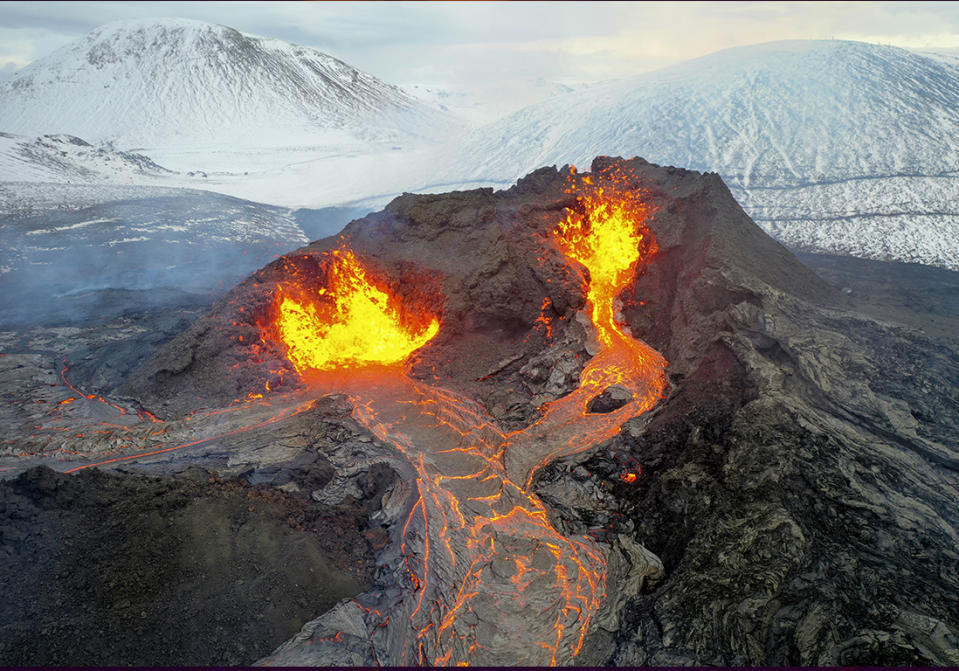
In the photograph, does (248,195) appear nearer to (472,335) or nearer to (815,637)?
(472,335)

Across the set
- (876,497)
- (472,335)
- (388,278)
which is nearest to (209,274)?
(388,278)

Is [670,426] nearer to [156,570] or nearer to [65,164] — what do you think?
[156,570]

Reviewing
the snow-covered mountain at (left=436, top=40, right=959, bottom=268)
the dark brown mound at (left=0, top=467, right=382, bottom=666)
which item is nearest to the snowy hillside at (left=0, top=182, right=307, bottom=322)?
the dark brown mound at (left=0, top=467, right=382, bottom=666)

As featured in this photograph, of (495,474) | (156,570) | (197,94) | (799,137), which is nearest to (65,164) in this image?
(197,94)

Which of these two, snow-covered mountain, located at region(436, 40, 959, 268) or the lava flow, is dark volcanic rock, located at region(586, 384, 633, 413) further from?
snow-covered mountain, located at region(436, 40, 959, 268)

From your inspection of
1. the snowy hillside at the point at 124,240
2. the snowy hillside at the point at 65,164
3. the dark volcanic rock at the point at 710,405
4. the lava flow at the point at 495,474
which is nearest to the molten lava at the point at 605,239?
the lava flow at the point at 495,474

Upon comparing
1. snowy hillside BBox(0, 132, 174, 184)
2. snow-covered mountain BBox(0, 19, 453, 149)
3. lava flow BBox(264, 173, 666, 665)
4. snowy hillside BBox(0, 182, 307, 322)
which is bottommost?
lava flow BBox(264, 173, 666, 665)

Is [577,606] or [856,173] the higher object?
[856,173]

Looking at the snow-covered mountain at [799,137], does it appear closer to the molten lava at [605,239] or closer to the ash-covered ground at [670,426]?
the ash-covered ground at [670,426]
